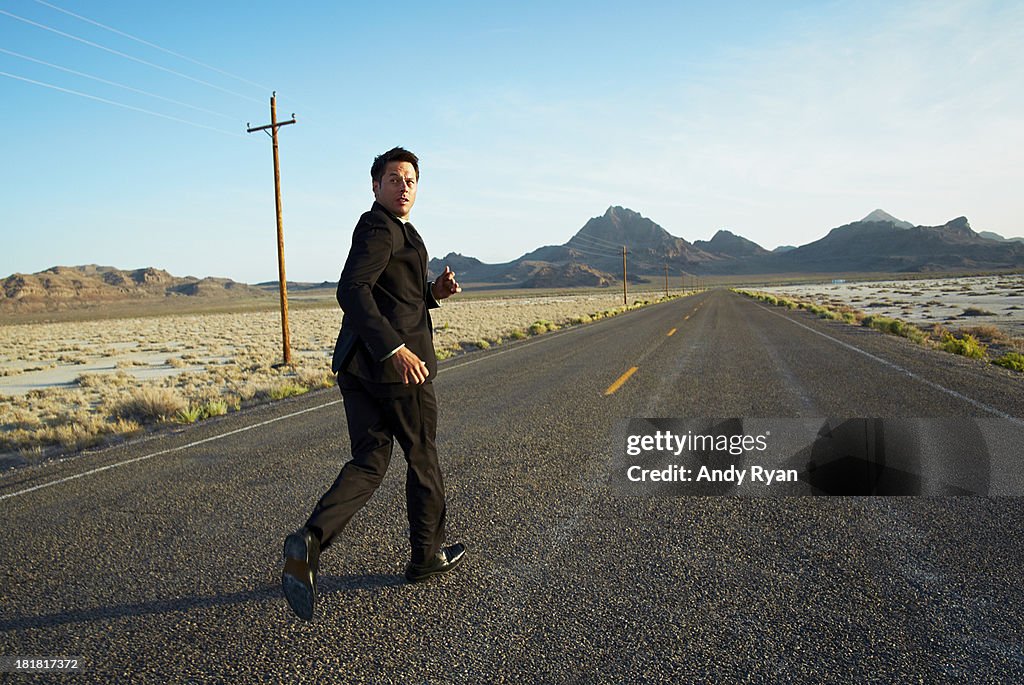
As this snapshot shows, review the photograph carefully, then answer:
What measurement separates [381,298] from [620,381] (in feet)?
24.8

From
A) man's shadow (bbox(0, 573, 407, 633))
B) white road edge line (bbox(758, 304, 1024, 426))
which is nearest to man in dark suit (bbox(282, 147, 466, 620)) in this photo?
man's shadow (bbox(0, 573, 407, 633))

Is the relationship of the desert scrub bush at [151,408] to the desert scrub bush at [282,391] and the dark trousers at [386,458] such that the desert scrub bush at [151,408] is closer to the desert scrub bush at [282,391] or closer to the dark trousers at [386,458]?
the desert scrub bush at [282,391]

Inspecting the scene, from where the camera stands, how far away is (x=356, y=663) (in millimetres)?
2648

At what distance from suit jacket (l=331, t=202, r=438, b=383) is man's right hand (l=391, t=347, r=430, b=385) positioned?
0.14 ft

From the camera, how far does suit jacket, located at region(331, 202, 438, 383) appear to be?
2.96 metres

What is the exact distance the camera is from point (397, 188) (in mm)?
3170

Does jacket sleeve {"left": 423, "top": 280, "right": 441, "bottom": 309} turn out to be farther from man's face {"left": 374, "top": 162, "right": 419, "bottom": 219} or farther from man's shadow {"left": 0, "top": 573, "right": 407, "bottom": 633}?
man's shadow {"left": 0, "top": 573, "right": 407, "bottom": 633}

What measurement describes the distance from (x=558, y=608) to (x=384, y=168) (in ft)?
7.35

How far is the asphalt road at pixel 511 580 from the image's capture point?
2.63m

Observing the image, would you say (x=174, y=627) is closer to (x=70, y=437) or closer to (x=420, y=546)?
(x=420, y=546)

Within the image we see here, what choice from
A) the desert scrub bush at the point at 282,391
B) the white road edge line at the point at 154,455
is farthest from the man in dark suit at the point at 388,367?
the desert scrub bush at the point at 282,391

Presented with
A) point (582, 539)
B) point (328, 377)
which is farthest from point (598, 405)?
point (328, 377)

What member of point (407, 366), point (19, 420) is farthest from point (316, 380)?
point (407, 366)

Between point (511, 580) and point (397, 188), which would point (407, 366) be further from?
point (511, 580)
